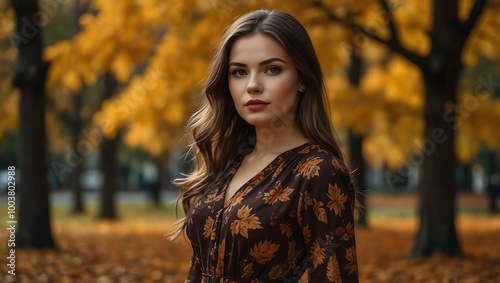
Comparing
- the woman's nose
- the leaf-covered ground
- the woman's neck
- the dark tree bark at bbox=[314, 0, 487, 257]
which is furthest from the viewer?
the dark tree bark at bbox=[314, 0, 487, 257]

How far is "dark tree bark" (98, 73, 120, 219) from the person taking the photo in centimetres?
1858

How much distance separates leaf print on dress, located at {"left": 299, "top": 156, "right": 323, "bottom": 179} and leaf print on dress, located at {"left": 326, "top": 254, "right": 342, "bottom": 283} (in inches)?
11.0

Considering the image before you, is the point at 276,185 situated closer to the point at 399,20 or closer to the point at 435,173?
the point at 435,173

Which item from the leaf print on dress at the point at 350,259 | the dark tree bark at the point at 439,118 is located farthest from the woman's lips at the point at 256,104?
the dark tree bark at the point at 439,118

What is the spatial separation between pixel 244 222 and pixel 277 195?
0.15 m

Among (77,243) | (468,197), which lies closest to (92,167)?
(468,197)

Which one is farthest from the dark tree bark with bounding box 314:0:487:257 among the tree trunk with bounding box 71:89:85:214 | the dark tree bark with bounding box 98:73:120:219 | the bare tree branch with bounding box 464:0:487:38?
the tree trunk with bounding box 71:89:85:214

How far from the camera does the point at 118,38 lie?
36.4 ft

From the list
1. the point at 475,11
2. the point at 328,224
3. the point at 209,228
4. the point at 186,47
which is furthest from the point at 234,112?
the point at 186,47

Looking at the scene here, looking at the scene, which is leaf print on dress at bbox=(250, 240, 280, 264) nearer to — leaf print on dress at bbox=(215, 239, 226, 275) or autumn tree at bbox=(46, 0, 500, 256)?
leaf print on dress at bbox=(215, 239, 226, 275)

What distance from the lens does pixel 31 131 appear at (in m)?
9.73

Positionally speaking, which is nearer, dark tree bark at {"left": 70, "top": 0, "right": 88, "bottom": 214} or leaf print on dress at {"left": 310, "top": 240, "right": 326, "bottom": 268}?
leaf print on dress at {"left": 310, "top": 240, "right": 326, "bottom": 268}

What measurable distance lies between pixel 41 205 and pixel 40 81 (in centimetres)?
165

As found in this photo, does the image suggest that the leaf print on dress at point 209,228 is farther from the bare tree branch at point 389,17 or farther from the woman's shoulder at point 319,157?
the bare tree branch at point 389,17
